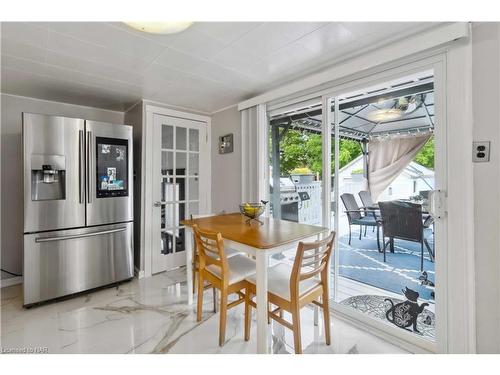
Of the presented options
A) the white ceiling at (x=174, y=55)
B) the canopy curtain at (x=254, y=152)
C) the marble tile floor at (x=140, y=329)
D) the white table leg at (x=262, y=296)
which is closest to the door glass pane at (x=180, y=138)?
the white ceiling at (x=174, y=55)

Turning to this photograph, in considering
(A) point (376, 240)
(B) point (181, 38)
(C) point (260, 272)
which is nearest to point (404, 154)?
(A) point (376, 240)

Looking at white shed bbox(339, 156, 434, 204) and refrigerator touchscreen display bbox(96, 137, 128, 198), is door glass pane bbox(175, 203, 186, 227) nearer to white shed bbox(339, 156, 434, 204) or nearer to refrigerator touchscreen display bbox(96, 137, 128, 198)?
refrigerator touchscreen display bbox(96, 137, 128, 198)

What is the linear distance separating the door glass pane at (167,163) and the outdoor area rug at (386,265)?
228 centimetres

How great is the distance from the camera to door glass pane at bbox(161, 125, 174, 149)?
3.11 meters

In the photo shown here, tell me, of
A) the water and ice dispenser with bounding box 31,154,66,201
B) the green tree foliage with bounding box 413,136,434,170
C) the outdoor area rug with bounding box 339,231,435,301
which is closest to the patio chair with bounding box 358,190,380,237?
the outdoor area rug with bounding box 339,231,435,301

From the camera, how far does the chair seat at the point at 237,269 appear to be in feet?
5.78

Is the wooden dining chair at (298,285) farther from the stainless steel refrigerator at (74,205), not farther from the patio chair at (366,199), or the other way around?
the stainless steel refrigerator at (74,205)

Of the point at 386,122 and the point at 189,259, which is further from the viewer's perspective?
the point at 189,259

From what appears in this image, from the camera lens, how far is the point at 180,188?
130 inches

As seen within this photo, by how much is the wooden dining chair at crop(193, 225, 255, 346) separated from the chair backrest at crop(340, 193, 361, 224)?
3.48 ft

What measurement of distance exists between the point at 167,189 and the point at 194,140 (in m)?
0.81

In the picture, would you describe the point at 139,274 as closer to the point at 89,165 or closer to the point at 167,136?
the point at 89,165

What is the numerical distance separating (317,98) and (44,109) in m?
3.26

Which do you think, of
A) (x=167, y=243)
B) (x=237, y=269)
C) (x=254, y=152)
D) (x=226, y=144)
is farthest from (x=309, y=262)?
(x=167, y=243)
